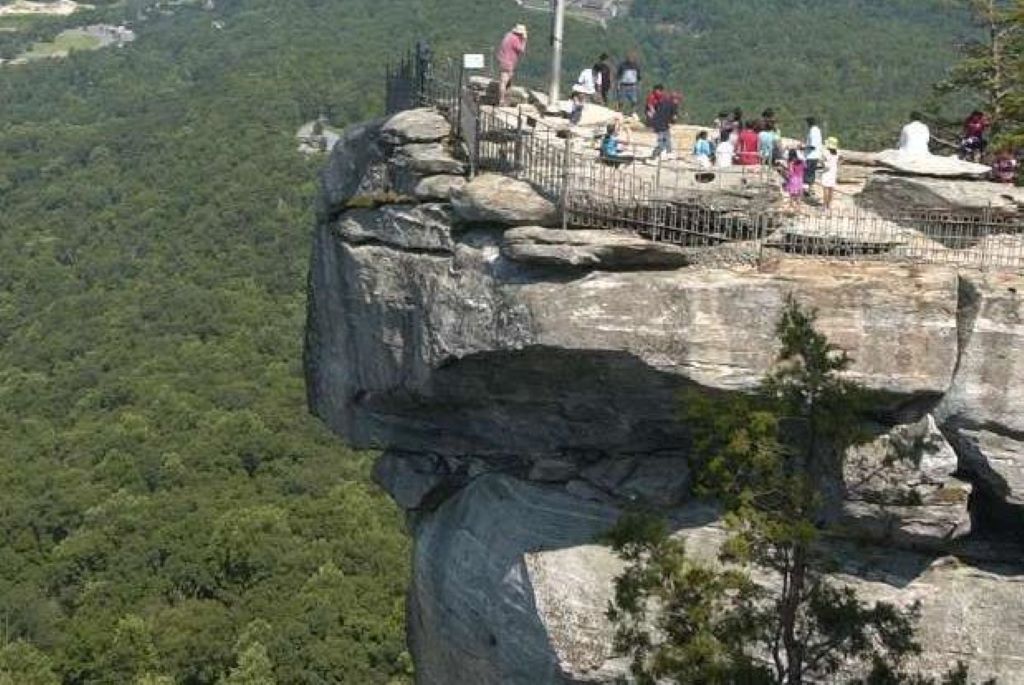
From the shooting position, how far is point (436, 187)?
713 inches

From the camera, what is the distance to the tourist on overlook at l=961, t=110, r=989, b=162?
2212cm

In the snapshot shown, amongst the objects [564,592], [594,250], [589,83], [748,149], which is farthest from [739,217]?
[589,83]

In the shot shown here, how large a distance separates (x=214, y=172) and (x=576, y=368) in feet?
346

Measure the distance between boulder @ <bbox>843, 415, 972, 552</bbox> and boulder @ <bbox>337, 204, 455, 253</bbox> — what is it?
5.24m

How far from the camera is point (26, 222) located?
115 metres

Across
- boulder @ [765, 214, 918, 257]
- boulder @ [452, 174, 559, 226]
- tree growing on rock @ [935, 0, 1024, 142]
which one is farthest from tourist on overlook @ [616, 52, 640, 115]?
boulder @ [765, 214, 918, 257]

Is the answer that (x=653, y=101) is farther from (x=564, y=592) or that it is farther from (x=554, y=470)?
(x=564, y=592)

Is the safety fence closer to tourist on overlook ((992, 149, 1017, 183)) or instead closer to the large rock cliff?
the large rock cliff

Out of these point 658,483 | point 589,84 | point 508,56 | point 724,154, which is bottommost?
point 658,483

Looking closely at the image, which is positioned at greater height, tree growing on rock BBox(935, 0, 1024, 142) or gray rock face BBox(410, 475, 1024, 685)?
tree growing on rock BBox(935, 0, 1024, 142)

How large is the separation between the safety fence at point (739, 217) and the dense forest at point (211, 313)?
2195 cm

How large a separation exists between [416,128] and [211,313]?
7366cm

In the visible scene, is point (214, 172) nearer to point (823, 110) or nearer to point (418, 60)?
point (823, 110)

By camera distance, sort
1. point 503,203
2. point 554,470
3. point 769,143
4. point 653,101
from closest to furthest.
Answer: point 503,203 → point 554,470 → point 769,143 → point 653,101
